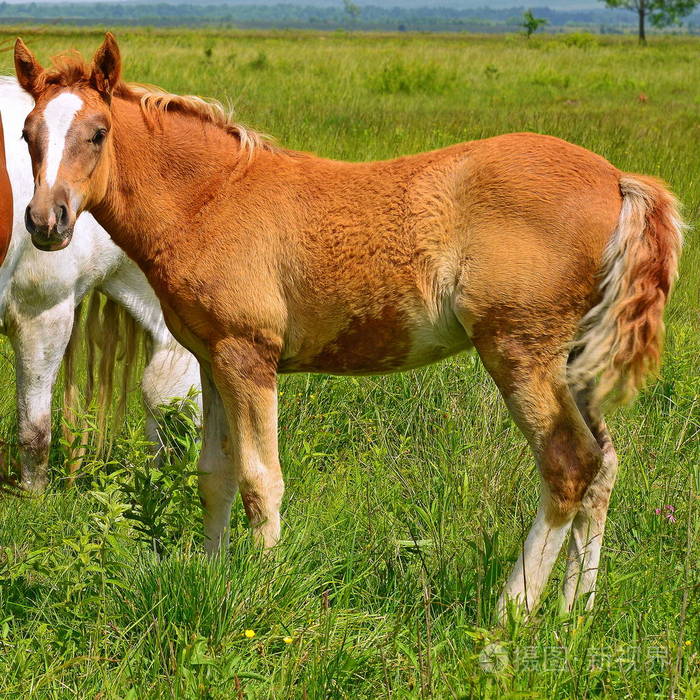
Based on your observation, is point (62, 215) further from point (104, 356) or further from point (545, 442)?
point (104, 356)

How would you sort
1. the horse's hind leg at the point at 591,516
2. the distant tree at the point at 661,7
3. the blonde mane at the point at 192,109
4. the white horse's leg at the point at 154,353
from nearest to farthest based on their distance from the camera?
the horse's hind leg at the point at 591,516 < the blonde mane at the point at 192,109 < the white horse's leg at the point at 154,353 < the distant tree at the point at 661,7

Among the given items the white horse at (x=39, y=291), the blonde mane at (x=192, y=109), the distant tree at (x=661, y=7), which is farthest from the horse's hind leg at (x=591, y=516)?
the distant tree at (x=661, y=7)

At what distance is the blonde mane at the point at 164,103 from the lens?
2.85 m

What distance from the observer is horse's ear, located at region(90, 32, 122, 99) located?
282cm

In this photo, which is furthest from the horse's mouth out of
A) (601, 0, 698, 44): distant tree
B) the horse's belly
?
(601, 0, 698, 44): distant tree

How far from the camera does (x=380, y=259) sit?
112 inches

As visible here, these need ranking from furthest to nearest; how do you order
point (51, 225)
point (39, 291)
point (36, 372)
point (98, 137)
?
Answer: point (36, 372) < point (39, 291) < point (98, 137) < point (51, 225)

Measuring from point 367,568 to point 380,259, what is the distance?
102 centimetres

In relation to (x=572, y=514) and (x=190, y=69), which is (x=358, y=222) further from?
(x=190, y=69)

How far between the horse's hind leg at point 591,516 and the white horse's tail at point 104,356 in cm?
218

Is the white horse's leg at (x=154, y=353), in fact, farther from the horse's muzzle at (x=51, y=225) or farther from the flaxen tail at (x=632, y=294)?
the flaxen tail at (x=632, y=294)

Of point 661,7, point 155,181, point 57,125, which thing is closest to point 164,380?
point 155,181

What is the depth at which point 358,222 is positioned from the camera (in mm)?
2885

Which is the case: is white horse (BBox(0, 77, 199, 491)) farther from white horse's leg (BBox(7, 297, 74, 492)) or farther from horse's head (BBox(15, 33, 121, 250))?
horse's head (BBox(15, 33, 121, 250))
